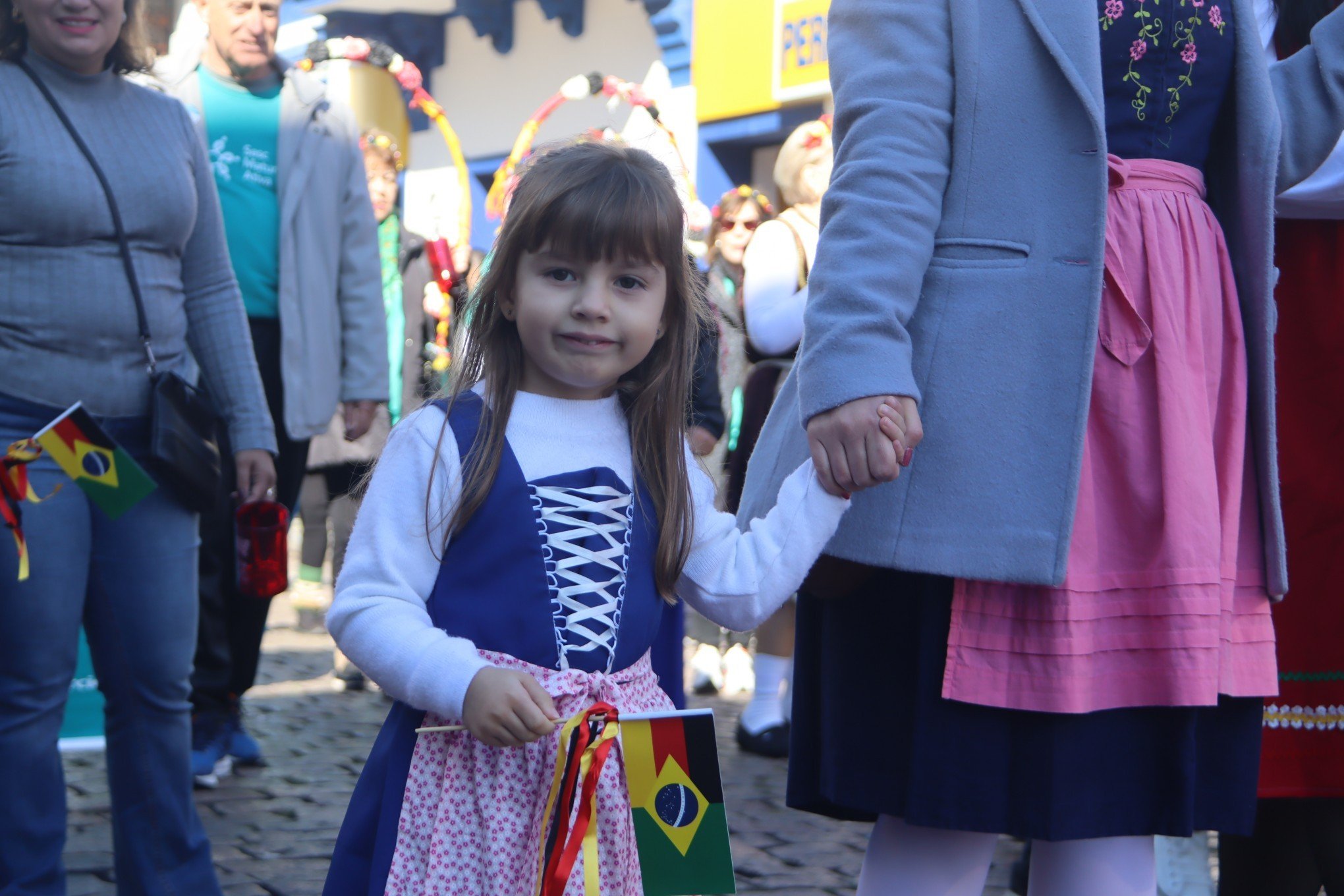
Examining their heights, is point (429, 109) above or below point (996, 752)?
above

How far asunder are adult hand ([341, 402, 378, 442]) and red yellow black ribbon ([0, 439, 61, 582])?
1843 mm

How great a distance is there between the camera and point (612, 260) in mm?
2008

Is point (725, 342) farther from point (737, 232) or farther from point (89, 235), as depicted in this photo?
point (89, 235)

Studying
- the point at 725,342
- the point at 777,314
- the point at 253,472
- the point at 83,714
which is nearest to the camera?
the point at 253,472

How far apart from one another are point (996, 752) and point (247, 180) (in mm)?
3053

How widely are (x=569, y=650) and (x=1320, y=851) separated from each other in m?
1.41

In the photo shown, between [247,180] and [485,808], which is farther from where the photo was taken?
[247,180]

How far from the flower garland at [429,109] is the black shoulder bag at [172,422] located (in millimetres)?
2117

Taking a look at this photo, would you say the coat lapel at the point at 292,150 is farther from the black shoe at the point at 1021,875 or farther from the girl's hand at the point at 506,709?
the girl's hand at the point at 506,709

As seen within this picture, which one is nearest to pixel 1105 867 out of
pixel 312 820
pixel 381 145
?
pixel 312 820

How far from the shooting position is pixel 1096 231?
1.96 meters

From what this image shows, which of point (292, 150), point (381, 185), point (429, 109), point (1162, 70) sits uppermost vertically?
point (429, 109)

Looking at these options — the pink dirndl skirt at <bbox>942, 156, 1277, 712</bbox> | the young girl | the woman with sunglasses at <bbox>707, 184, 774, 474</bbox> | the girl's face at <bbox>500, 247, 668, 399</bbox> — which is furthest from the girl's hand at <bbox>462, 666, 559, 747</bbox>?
the woman with sunglasses at <bbox>707, 184, 774, 474</bbox>

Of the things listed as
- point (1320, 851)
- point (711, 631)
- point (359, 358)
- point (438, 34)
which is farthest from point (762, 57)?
point (1320, 851)
